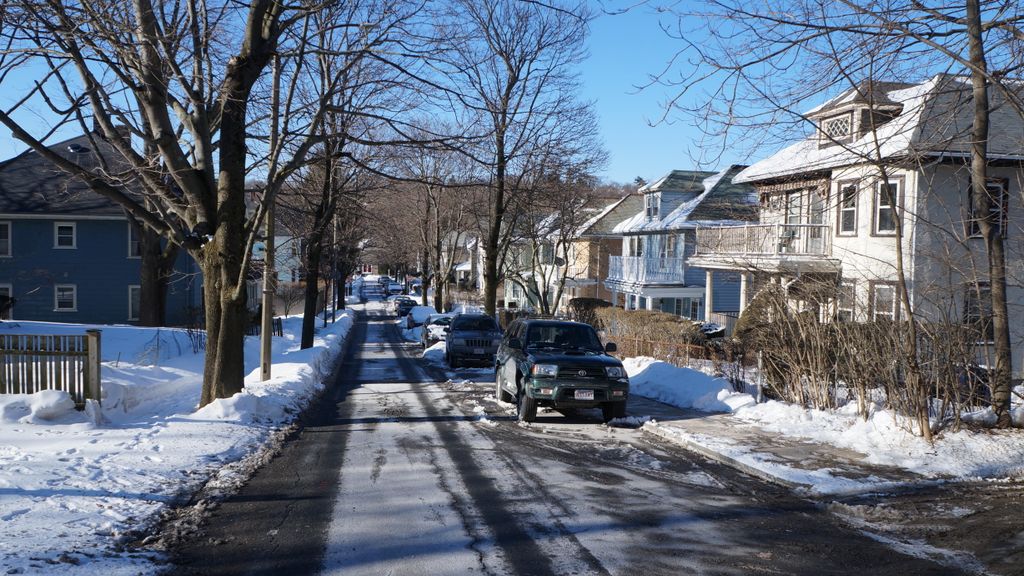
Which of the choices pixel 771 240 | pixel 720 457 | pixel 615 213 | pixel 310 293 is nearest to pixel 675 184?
pixel 615 213

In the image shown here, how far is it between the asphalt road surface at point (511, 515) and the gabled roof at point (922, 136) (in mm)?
4653

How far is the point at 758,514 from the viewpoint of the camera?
7.55 m

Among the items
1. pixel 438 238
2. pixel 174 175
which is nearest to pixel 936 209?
pixel 174 175

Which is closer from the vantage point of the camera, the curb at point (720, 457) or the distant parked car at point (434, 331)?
the curb at point (720, 457)

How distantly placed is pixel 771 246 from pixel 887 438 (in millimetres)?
15890

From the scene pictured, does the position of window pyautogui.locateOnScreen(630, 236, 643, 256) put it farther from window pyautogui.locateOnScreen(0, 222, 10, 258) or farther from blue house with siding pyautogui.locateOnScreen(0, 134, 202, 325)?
window pyautogui.locateOnScreen(0, 222, 10, 258)

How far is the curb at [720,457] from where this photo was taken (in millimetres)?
8750

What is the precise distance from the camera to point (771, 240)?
83.9 ft

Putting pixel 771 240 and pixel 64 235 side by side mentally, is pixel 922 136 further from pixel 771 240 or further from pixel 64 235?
pixel 64 235

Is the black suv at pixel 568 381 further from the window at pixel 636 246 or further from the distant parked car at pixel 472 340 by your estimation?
the window at pixel 636 246

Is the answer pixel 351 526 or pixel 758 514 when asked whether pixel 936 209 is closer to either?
pixel 758 514

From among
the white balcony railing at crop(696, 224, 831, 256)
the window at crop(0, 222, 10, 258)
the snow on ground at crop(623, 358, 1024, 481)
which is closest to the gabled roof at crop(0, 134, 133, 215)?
the window at crop(0, 222, 10, 258)

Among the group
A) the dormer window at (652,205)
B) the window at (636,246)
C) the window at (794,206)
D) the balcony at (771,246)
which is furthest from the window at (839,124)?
the window at (636,246)

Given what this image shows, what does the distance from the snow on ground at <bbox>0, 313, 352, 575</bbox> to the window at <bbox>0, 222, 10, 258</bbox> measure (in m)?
23.3
